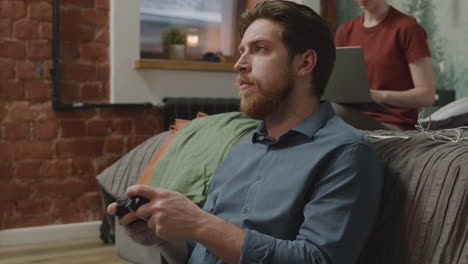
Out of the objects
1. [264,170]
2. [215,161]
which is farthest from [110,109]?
[264,170]

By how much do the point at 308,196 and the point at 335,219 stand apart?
0.29 feet

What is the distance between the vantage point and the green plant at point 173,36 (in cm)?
345

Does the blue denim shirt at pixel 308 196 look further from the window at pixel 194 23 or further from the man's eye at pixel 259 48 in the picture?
the window at pixel 194 23

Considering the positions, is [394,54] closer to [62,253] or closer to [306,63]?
[306,63]

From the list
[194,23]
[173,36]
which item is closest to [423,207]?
[173,36]

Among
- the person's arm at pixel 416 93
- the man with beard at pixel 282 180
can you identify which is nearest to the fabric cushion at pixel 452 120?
the person's arm at pixel 416 93

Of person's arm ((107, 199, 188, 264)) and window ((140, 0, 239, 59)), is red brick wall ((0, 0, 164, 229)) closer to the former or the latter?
window ((140, 0, 239, 59))

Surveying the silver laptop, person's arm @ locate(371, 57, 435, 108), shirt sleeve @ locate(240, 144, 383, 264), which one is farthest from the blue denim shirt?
person's arm @ locate(371, 57, 435, 108)

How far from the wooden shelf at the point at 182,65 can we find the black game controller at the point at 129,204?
2193 millimetres

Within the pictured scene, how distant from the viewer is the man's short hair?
3.69 ft

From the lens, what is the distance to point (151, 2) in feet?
11.5

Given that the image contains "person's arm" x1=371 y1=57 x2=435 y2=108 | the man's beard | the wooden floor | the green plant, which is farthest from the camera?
the green plant

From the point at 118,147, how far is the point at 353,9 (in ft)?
6.35

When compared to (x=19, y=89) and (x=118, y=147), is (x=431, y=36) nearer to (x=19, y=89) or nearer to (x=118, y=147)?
(x=118, y=147)
